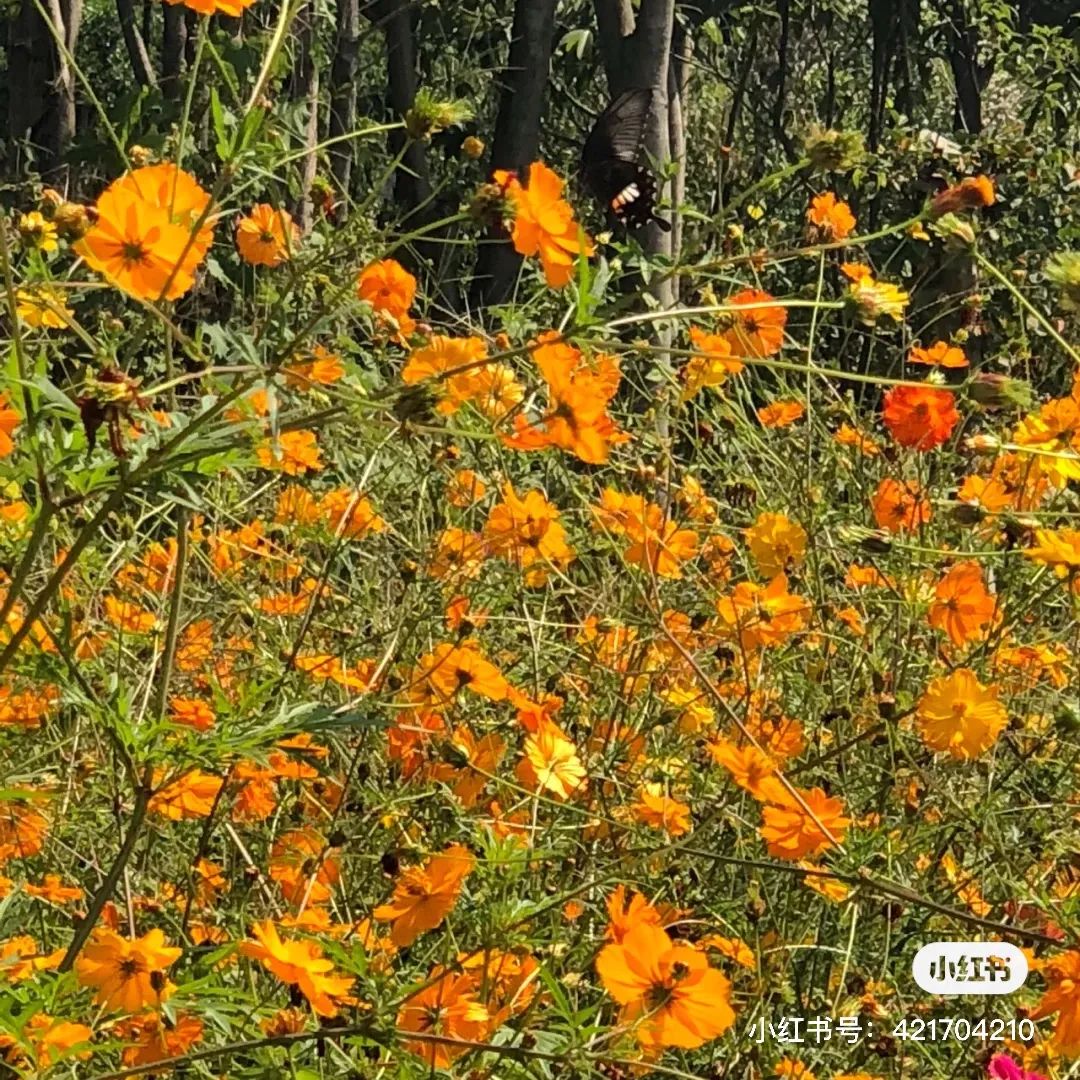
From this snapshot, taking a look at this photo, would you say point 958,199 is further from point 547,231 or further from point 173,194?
point 173,194

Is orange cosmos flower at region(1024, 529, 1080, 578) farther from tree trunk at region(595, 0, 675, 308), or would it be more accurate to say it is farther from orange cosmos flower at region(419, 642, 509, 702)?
tree trunk at region(595, 0, 675, 308)

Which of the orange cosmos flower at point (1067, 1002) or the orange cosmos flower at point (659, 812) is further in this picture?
the orange cosmos flower at point (659, 812)

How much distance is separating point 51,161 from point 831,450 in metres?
2.71

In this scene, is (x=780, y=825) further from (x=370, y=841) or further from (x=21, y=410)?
(x=21, y=410)

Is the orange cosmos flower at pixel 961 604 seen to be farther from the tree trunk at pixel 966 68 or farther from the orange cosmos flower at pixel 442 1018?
the tree trunk at pixel 966 68

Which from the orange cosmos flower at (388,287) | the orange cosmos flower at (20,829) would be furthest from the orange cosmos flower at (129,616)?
the orange cosmos flower at (388,287)

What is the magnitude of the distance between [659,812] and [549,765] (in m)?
0.08

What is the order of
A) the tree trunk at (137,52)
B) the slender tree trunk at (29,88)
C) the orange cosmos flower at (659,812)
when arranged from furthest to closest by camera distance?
the tree trunk at (137,52) → the slender tree trunk at (29,88) → the orange cosmos flower at (659,812)

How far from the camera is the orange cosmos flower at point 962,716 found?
3.82 ft

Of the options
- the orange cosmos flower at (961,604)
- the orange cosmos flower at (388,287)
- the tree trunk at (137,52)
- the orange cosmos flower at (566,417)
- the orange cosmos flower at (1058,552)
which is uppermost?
the tree trunk at (137,52)

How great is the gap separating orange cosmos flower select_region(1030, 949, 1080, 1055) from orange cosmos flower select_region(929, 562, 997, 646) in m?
0.35

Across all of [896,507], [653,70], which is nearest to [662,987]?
[896,507]

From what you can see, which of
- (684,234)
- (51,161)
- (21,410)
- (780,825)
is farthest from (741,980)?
(51,161)

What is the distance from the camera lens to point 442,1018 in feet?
3.08
